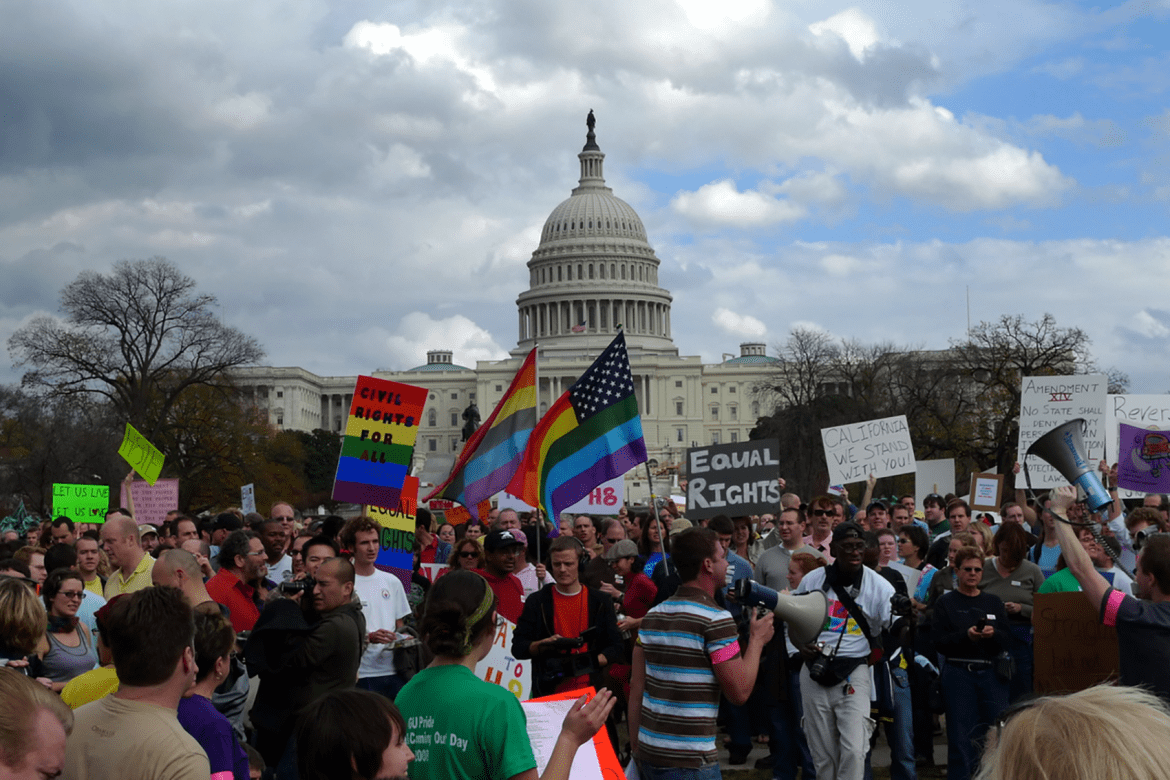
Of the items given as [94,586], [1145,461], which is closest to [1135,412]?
[1145,461]

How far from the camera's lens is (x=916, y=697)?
886cm

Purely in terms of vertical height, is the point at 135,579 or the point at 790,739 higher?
the point at 135,579

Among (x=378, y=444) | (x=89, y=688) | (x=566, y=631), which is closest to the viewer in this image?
(x=89, y=688)

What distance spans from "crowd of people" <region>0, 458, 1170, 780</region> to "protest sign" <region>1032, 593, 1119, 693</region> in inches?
5.9

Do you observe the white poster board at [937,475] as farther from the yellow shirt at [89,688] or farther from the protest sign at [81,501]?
the yellow shirt at [89,688]

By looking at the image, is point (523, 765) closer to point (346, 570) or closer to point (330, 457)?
point (346, 570)

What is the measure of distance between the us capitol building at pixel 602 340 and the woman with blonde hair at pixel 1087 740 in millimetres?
108408

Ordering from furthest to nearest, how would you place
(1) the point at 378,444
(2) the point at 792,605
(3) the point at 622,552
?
(3) the point at 622,552 < (1) the point at 378,444 < (2) the point at 792,605

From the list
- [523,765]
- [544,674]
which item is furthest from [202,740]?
[544,674]

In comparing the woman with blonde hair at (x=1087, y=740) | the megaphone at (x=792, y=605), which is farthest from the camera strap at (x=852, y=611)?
the woman with blonde hair at (x=1087, y=740)

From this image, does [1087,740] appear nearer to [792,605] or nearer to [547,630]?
[792,605]

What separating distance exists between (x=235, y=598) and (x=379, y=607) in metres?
0.78

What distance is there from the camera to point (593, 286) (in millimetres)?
116062

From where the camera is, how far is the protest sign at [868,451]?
15281 millimetres
